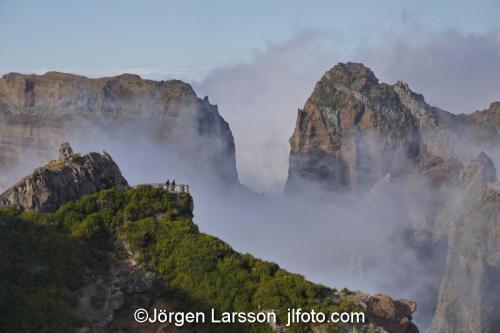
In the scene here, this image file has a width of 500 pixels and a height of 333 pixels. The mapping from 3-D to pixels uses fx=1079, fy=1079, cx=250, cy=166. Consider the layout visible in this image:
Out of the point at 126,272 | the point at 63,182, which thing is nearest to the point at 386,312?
the point at 126,272

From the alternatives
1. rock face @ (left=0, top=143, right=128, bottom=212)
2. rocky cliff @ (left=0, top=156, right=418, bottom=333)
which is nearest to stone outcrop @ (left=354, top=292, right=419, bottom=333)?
rocky cliff @ (left=0, top=156, right=418, bottom=333)

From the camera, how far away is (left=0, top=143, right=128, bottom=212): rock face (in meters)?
60.0

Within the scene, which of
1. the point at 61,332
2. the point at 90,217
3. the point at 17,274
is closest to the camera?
the point at 61,332

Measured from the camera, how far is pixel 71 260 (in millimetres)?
53562

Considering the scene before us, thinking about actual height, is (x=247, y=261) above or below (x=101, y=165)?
below

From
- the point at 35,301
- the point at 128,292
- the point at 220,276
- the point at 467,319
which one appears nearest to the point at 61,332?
the point at 35,301

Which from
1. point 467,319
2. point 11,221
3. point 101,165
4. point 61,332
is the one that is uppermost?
point 467,319

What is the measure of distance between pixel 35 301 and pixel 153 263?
8.99 m

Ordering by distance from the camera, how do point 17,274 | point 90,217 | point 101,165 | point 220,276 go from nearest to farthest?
1. point 17,274
2. point 220,276
3. point 90,217
4. point 101,165

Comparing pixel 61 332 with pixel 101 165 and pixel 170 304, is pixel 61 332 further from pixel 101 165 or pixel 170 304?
pixel 101 165
